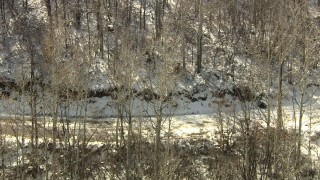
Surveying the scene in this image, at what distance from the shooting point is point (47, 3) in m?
51.7

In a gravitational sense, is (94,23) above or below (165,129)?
above

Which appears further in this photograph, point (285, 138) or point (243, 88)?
point (243, 88)

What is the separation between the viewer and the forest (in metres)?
30.5

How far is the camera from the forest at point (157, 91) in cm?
3050

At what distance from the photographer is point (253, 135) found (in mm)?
32750

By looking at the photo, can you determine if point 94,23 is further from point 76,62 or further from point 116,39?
point 76,62

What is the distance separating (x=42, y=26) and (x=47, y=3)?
127 inches

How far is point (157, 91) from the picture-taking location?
132 feet

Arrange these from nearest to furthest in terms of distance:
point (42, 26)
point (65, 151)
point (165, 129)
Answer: point (65, 151)
point (165, 129)
point (42, 26)

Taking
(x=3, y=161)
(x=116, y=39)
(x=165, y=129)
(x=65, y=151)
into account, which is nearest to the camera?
(x=3, y=161)

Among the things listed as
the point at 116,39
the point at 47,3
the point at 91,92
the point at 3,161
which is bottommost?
the point at 3,161

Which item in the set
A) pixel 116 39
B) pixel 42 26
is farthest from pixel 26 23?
pixel 116 39

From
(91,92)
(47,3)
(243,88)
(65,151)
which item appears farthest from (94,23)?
(65,151)

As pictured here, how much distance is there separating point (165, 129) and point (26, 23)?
24.4m
